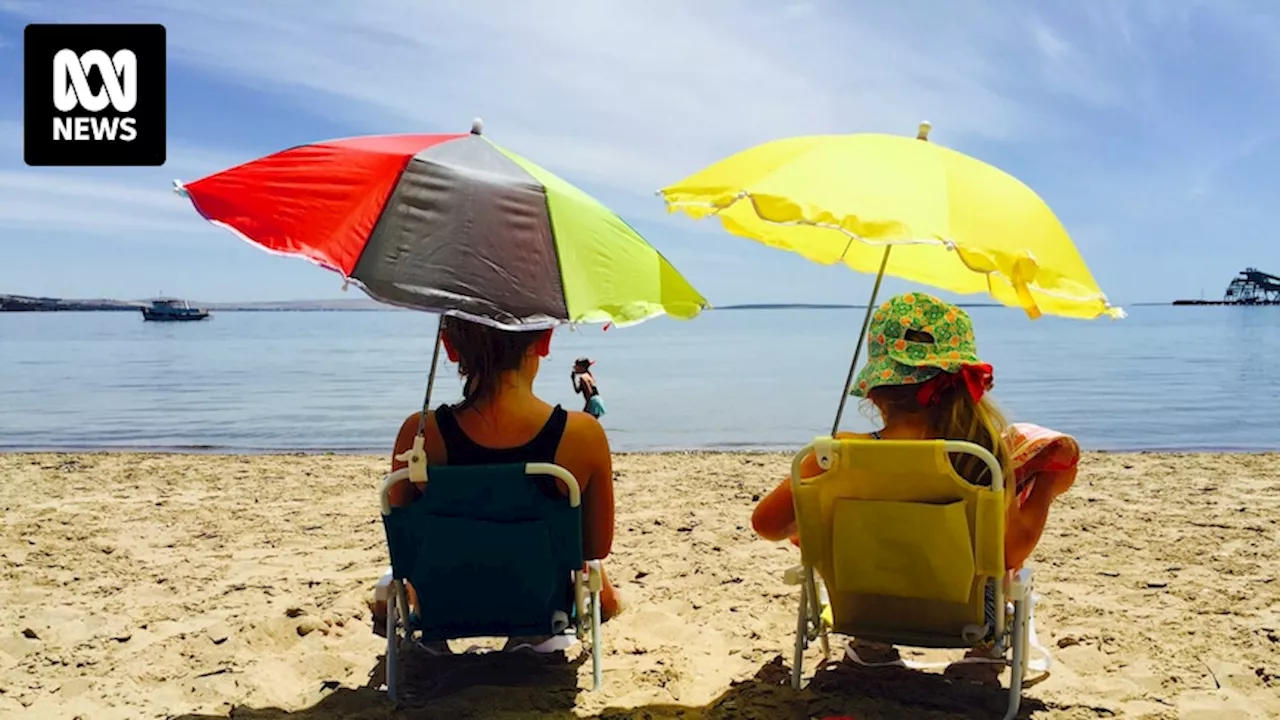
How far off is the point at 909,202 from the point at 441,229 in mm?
1455

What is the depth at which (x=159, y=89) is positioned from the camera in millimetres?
9953

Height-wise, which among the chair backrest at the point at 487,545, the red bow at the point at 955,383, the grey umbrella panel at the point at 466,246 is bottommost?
the chair backrest at the point at 487,545

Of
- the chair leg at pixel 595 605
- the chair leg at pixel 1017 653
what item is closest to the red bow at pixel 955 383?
the chair leg at pixel 1017 653

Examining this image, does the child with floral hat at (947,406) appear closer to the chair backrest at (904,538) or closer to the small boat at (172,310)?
the chair backrest at (904,538)

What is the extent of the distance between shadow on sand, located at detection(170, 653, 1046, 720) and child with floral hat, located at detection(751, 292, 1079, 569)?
656mm

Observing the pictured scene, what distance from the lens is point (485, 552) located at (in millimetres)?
3031

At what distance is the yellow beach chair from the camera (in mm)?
2844

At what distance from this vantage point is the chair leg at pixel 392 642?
3.15 meters

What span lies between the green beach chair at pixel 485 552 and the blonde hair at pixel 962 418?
1047mm

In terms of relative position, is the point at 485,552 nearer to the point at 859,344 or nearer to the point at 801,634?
the point at 801,634

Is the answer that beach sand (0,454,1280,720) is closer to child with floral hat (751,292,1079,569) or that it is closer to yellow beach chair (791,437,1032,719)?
yellow beach chair (791,437,1032,719)

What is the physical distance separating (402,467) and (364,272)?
26.8 inches

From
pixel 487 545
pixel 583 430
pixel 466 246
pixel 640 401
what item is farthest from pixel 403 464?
pixel 640 401

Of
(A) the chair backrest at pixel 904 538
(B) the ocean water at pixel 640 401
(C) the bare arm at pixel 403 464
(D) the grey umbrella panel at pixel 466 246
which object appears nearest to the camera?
(D) the grey umbrella panel at pixel 466 246
